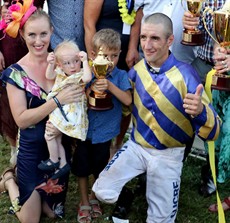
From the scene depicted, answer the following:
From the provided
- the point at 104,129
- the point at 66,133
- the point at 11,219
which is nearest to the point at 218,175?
the point at 104,129

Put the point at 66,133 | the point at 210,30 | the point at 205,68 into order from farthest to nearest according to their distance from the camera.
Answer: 1. the point at 205,68
2. the point at 210,30
3. the point at 66,133

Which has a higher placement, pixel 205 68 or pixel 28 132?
pixel 205 68

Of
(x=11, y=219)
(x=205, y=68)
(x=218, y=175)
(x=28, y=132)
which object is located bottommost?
(x=11, y=219)

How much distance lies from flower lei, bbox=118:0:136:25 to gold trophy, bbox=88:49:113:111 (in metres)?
0.64

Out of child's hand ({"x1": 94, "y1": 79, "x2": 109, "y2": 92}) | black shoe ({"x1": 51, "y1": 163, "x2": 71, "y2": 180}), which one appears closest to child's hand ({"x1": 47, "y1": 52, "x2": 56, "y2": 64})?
child's hand ({"x1": 94, "y1": 79, "x2": 109, "y2": 92})

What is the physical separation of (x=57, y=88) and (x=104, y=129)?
40 centimetres

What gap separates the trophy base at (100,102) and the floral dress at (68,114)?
12cm

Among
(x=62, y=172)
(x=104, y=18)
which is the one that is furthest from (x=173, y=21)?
(x=62, y=172)

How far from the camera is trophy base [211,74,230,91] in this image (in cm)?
300

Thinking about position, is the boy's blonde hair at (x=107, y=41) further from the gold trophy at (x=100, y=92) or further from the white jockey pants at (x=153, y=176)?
the white jockey pants at (x=153, y=176)

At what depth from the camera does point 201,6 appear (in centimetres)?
333

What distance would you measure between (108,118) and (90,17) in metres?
0.78

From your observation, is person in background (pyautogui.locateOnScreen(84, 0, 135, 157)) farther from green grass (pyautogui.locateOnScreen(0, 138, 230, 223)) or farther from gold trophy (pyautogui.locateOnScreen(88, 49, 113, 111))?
→ green grass (pyautogui.locateOnScreen(0, 138, 230, 223))

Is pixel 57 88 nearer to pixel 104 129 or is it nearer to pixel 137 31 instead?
pixel 104 129
